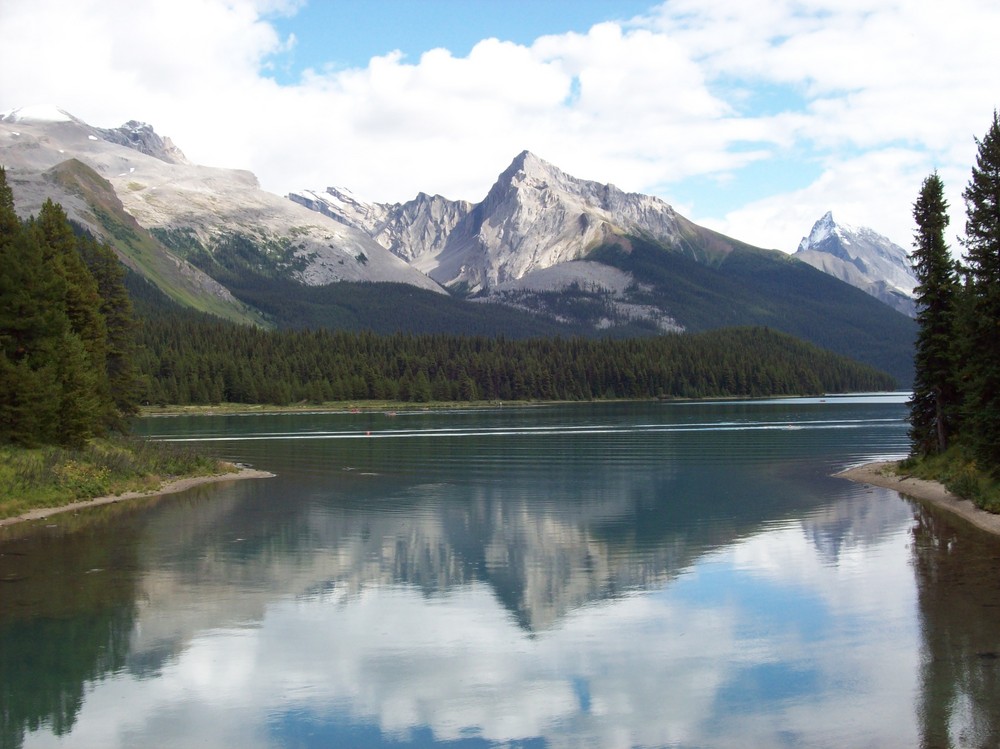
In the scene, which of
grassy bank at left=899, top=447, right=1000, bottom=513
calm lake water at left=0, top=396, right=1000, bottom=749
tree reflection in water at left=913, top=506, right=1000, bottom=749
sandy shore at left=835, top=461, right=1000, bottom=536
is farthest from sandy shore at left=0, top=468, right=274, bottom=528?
grassy bank at left=899, top=447, right=1000, bottom=513

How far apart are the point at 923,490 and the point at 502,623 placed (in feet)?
131

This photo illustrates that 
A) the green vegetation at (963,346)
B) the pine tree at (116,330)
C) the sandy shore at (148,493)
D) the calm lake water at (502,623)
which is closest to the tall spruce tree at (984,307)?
the green vegetation at (963,346)

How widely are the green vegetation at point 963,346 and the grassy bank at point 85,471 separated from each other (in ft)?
154

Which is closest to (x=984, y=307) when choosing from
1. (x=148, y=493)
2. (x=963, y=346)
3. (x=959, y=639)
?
(x=963, y=346)

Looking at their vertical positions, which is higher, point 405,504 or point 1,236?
point 1,236

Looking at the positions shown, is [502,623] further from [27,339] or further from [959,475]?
[27,339]

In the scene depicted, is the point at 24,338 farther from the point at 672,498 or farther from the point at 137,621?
the point at 672,498

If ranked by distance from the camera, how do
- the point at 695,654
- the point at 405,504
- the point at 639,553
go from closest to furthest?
the point at 695,654 < the point at 639,553 < the point at 405,504

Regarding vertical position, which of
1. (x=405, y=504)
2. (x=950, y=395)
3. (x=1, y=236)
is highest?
(x=1, y=236)

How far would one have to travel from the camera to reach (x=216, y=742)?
1953 cm

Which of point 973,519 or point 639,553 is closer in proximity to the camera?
point 639,553

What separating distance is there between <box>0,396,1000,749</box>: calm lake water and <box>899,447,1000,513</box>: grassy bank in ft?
9.10

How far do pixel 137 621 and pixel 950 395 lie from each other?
177ft

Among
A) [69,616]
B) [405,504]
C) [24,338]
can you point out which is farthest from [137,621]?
[24,338]
